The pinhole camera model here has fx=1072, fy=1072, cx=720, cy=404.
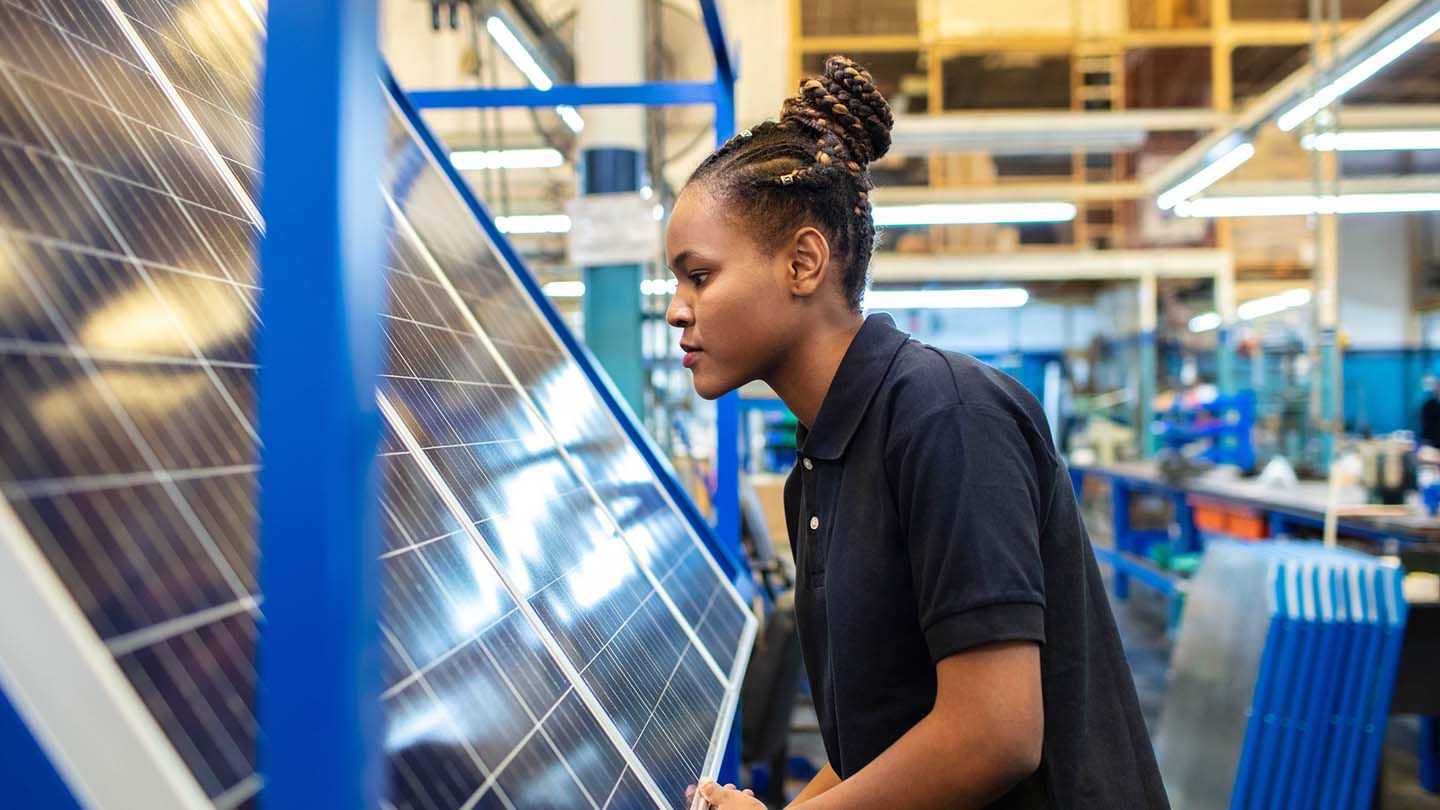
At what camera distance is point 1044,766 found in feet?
4.18

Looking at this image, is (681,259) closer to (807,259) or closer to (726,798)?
(807,259)

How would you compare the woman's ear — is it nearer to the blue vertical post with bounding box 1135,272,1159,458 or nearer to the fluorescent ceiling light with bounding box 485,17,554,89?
the fluorescent ceiling light with bounding box 485,17,554,89

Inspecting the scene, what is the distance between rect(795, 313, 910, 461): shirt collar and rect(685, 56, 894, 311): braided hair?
0.27 ft

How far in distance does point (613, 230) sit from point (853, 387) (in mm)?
2889

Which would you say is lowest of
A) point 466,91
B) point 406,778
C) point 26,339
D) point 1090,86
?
point 406,778

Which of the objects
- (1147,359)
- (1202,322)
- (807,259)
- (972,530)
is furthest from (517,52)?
(1202,322)

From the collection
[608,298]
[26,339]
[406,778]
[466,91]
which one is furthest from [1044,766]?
[608,298]

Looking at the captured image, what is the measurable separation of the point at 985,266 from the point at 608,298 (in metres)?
11.0

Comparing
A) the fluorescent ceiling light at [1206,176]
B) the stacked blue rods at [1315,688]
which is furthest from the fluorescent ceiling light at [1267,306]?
the stacked blue rods at [1315,688]

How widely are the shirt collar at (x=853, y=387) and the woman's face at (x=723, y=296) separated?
97 millimetres

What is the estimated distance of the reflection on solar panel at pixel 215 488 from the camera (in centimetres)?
72

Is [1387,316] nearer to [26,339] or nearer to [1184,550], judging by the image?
[1184,550]

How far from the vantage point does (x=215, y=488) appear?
90 centimetres

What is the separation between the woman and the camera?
1.13m
